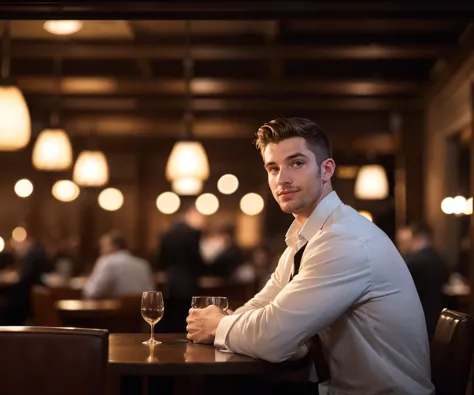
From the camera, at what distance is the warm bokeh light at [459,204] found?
8.80 metres

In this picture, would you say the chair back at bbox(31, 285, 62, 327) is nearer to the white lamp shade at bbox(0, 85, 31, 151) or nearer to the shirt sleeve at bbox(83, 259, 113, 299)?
the shirt sleeve at bbox(83, 259, 113, 299)

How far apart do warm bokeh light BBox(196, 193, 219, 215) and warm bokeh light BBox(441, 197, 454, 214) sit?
32.8ft

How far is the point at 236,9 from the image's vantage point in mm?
3350

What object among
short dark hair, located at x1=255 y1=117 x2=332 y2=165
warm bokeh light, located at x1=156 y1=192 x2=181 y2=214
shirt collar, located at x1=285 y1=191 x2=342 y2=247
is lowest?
shirt collar, located at x1=285 y1=191 x2=342 y2=247

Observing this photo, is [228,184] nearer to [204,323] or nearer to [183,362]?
[204,323]

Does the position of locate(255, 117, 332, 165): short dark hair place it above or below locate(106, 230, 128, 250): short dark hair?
above

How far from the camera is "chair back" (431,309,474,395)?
2.85 metres

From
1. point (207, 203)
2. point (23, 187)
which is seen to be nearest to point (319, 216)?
point (23, 187)

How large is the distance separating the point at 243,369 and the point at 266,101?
28.4 feet

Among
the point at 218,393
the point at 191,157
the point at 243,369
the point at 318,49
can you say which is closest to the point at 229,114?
the point at 318,49

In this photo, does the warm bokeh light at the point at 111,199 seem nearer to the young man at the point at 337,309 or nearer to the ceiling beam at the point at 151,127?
the ceiling beam at the point at 151,127

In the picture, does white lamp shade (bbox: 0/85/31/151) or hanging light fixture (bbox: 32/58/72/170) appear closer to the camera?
white lamp shade (bbox: 0/85/31/151)

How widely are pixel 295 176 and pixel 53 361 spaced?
101 centimetres

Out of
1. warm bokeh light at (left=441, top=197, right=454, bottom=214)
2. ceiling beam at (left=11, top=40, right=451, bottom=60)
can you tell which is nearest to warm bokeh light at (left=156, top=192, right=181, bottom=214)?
warm bokeh light at (left=441, top=197, right=454, bottom=214)
